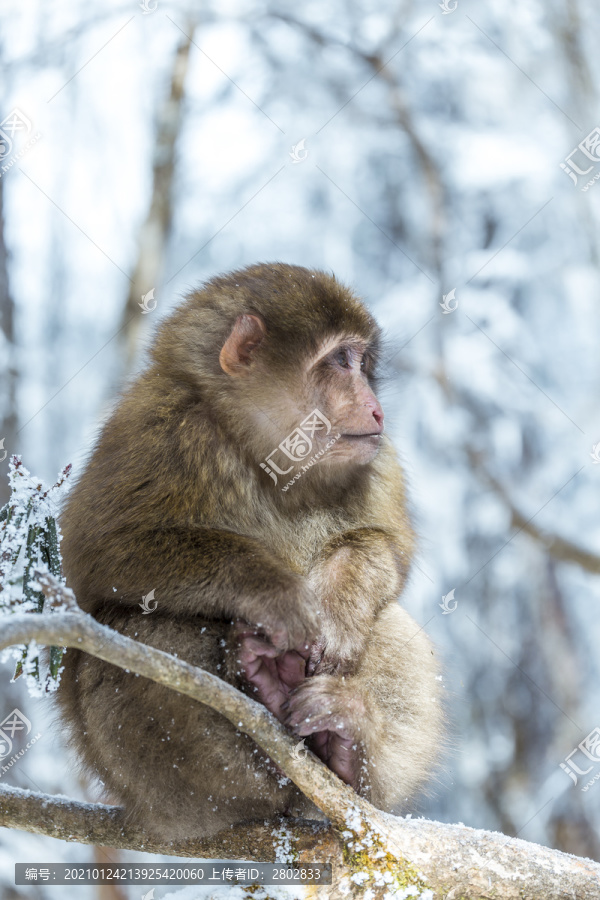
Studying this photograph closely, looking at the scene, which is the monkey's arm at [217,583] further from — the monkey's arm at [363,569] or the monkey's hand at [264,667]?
the monkey's arm at [363,569]

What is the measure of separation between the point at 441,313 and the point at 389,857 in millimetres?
8038

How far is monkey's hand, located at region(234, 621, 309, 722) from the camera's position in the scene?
10.0 feet

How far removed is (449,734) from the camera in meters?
4.06

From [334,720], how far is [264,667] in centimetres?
34

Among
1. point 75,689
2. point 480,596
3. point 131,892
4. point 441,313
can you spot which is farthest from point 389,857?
point 441,313

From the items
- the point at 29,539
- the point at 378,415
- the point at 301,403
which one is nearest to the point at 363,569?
the point at 378,415

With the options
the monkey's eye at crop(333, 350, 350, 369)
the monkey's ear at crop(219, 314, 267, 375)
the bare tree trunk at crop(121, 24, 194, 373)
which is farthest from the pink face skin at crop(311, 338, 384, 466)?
the bare tree trunk at crop(121, 24, 194, 373)

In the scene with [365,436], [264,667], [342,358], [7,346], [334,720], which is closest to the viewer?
[334,720]

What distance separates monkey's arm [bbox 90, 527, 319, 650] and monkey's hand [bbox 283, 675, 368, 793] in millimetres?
213

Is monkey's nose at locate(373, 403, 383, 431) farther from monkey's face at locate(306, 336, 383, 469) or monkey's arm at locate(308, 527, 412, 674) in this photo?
monkey's arm at locate(308, 527, 412, 674)

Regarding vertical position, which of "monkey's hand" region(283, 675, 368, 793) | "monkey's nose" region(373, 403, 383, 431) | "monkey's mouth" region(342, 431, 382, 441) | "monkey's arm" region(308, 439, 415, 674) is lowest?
"monkey's hand" region(283, 675, 368, 793)

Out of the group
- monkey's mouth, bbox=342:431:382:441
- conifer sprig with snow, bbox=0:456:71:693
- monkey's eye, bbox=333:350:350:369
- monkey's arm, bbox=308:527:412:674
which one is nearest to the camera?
conifer sprig with snow, bbox=0:456:71:693

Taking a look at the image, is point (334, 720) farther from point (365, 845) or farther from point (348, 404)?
point (348, 404)

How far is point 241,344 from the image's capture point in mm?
3832
